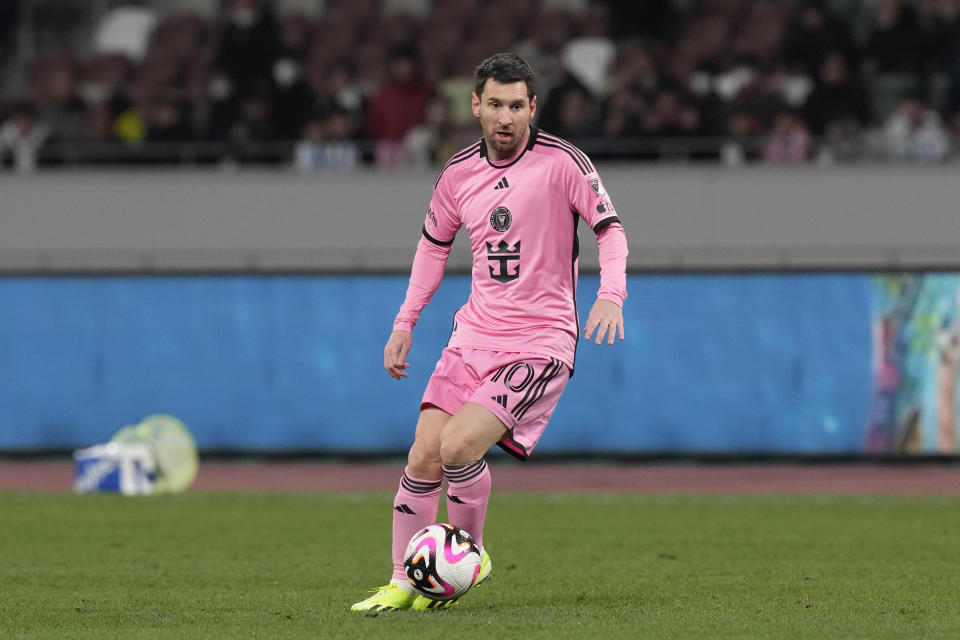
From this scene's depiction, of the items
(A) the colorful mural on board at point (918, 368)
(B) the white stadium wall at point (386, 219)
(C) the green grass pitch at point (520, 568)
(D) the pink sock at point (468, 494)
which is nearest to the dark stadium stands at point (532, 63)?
(B) the white stadium wall at point (386, 219)

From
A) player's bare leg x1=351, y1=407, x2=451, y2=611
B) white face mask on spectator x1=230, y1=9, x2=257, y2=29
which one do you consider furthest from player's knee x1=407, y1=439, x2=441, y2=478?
white face mask on spectator x1=230, y1=9, x2=257, y2=29

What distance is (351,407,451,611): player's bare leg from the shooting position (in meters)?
6.85

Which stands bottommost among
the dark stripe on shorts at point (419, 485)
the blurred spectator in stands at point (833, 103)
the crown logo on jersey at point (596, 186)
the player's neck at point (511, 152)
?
the dark stripe on shorts at point (419, 485)

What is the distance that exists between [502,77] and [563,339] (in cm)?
111

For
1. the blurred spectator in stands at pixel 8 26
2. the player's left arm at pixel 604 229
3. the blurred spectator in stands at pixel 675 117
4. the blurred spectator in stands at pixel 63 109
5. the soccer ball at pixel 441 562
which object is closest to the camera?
the player's left arm at pixel 604 229

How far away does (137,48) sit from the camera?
876 inches

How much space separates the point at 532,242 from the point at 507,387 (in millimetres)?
611

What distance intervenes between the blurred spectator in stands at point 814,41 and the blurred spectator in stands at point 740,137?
1.06 meters

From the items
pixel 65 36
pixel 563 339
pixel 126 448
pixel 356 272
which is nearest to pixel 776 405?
pixel 356 272

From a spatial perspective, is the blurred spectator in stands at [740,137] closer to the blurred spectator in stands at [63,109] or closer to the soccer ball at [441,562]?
the blurred spectator in stands at [63,109]

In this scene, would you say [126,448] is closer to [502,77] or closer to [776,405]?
[776,405]

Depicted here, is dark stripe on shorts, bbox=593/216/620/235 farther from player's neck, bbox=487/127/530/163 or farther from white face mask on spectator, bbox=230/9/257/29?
white face mask on spectator, bbox=230/9/257/29

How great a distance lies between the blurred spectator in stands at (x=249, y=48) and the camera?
19.5 meters

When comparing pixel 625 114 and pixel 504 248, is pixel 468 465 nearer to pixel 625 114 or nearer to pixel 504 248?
pixel 504 248
